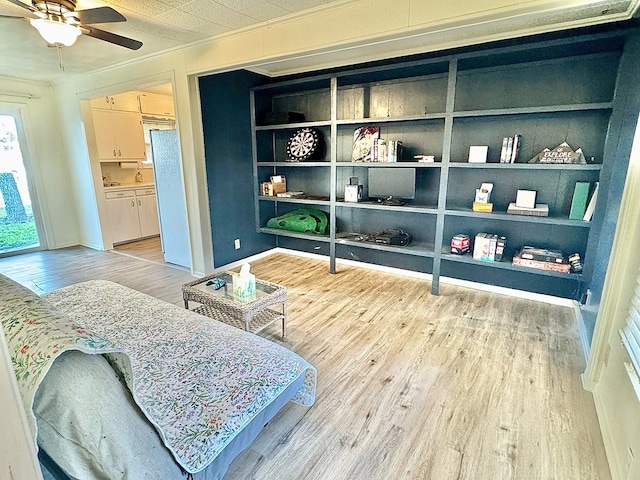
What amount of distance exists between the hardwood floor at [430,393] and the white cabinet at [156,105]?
3423mm

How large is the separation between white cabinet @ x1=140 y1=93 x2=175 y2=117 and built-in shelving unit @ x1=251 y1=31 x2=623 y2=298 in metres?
2.52

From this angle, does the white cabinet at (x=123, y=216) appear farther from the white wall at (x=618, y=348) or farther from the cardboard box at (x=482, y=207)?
the white wall at (x=618, y=348)

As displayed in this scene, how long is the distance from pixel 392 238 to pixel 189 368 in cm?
256

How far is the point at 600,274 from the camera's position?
7.63ft

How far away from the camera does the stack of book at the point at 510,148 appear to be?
2.84m

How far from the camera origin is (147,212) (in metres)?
5.68

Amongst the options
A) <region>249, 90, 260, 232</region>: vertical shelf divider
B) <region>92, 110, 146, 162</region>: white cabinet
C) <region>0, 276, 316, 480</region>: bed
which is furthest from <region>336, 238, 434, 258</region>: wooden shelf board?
<region>92, 110, 146, 162</region>: white cabinet

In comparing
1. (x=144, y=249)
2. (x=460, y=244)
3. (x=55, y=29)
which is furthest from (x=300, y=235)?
(x=55, y=29)

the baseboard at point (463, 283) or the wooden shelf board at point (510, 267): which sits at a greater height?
the wooden shelf board at point (510, 267)

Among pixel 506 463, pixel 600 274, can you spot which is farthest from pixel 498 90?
pixel 506 463

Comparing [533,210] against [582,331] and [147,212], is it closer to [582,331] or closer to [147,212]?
[582,331]

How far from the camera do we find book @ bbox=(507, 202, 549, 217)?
276cm

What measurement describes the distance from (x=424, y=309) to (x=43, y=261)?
16.2ft

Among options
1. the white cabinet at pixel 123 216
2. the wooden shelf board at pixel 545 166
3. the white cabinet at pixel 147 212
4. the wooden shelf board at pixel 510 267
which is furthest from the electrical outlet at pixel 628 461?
the white cabinet at pixel 123 216
